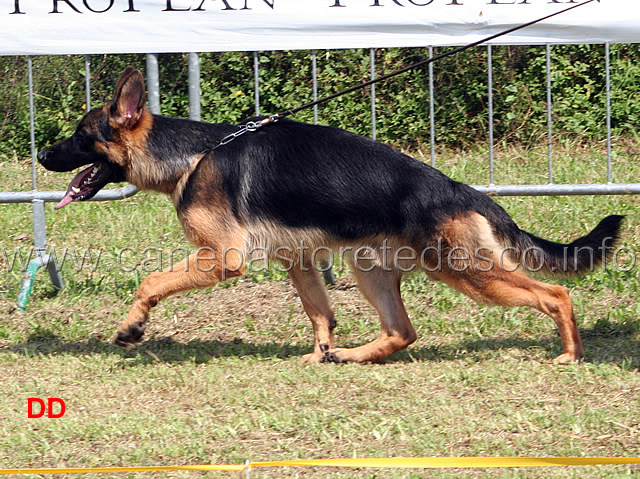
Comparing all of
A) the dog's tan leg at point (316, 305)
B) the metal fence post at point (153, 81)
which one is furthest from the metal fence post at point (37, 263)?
the dog's tan leg at point (316, 305)

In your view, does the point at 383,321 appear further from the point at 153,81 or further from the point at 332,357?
the point at 153,81

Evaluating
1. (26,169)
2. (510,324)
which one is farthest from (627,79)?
(26,169)

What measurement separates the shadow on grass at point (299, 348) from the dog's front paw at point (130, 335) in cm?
33

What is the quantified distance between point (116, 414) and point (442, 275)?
1840mm

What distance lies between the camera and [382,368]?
15.8 ft

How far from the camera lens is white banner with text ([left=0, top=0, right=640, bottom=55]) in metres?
5.68

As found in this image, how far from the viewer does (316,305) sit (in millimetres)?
5102

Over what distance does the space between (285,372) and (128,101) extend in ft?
5.68

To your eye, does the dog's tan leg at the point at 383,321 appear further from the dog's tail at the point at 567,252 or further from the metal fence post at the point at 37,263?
the metal fence post at the point at 37,263

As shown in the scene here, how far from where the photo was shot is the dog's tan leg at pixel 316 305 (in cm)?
508

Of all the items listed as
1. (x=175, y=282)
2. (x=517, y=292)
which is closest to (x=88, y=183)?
(x=175, y=282)

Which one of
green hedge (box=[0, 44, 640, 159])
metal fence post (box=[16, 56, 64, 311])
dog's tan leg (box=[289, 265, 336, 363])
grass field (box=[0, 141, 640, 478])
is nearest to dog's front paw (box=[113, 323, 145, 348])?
grass field (box=[0, 141, 640, 478])

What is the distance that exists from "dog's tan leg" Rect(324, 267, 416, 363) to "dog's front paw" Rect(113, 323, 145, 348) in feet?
3.52

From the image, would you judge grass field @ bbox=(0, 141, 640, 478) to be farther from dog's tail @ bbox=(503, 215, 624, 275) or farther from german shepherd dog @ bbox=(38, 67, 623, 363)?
dog's tail @ bbox=(503, 215, 624, 275)
